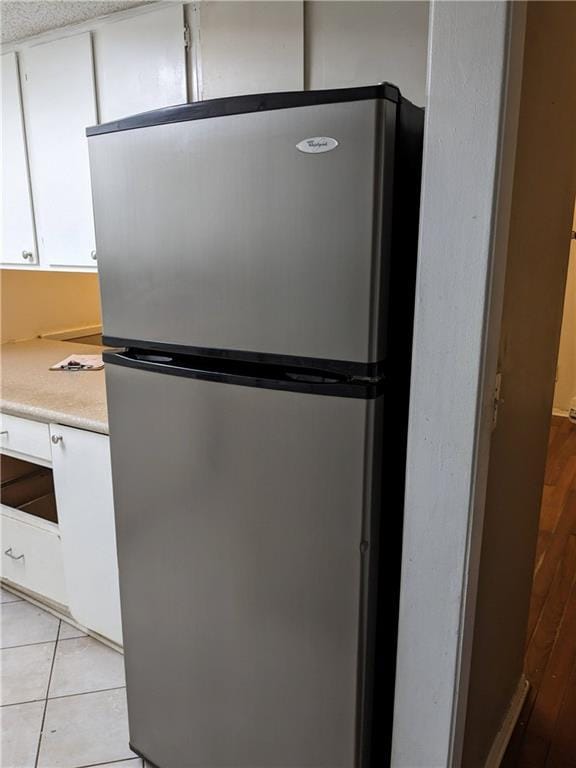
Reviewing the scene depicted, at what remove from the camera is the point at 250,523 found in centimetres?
124

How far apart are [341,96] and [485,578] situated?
0.96m

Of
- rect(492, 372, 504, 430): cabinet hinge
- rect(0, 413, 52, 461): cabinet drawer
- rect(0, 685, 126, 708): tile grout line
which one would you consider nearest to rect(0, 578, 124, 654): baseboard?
rect(0, 685, 126, 708): tile grout line

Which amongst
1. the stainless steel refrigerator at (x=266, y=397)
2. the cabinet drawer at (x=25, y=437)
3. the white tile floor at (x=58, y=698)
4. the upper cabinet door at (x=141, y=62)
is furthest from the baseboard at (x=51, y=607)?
the upper cabinet door at (x=141, y=62)

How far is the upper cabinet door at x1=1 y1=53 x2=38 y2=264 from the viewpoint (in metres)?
2.21

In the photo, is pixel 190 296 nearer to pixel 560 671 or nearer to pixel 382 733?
pixel 382 733

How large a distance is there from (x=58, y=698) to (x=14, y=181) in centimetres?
182

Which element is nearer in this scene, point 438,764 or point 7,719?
point 438,764

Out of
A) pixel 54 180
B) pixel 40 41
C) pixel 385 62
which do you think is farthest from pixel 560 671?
pixel 40 41

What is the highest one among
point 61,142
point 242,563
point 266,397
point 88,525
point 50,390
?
point 61,142

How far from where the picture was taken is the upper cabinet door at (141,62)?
1765 mm

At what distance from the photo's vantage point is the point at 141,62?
185 cm

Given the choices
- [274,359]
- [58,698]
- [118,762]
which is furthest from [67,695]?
[274,359]

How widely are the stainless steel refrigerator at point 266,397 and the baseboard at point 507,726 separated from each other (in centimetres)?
49

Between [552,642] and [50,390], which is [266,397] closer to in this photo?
[50,390]
